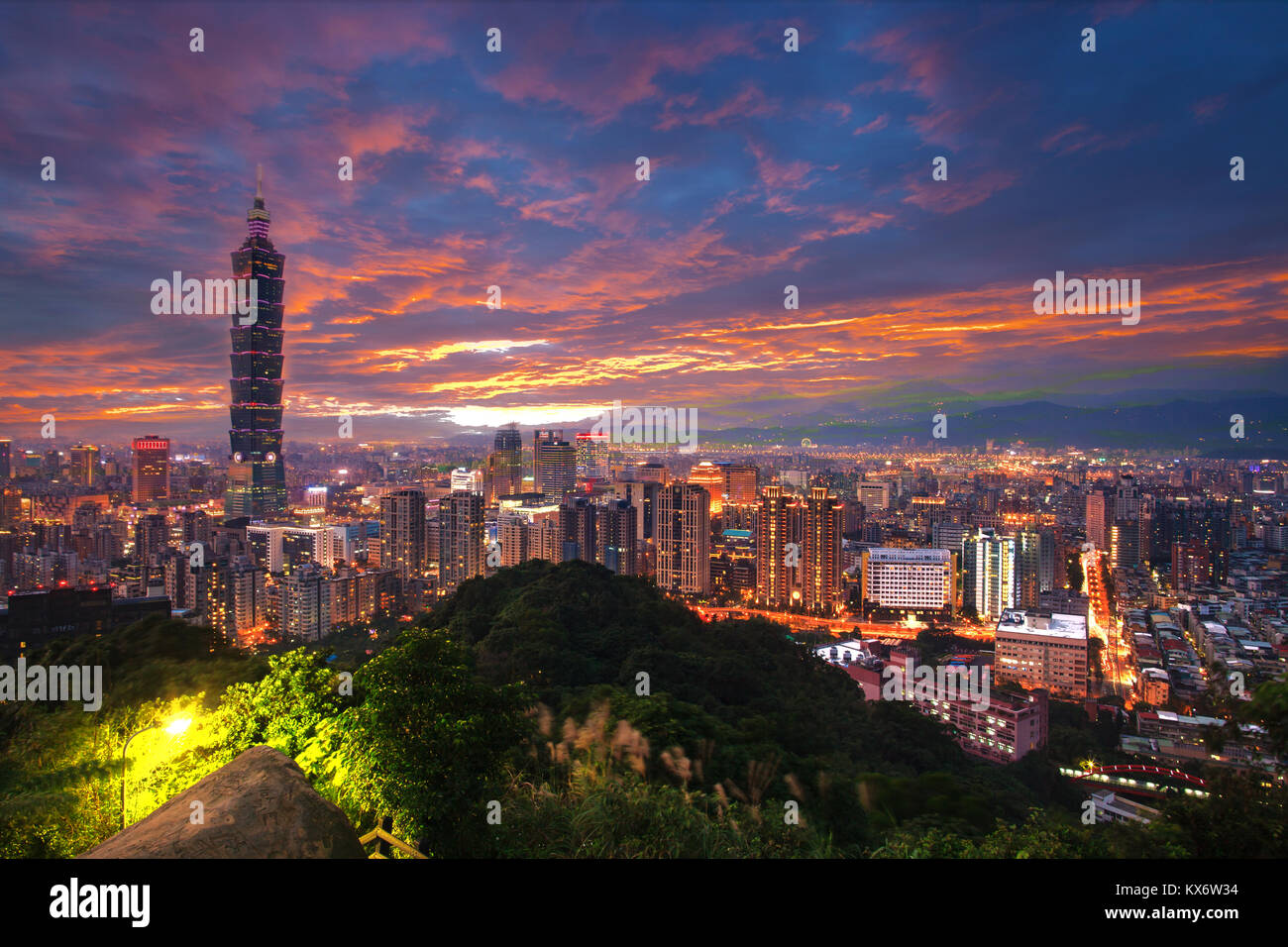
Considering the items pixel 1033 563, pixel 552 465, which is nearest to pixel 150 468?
pixel 552 465

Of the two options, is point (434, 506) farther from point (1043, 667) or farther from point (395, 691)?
point (395, 691)

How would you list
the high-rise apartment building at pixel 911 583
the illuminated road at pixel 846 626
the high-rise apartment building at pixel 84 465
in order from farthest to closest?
the high-rise apartment building at pixel 911 583 < the high-rise apartment building at pixel 84 465 < the illuminated road at pixel 846 626

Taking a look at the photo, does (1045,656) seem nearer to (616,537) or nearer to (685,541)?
(685,541)

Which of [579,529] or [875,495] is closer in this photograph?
[579,529]

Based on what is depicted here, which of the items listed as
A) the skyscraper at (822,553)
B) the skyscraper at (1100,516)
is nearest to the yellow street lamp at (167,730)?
the skyscraper at (822,553)

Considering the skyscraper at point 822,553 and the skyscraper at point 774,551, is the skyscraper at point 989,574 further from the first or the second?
the skyscraper at point 774,551
